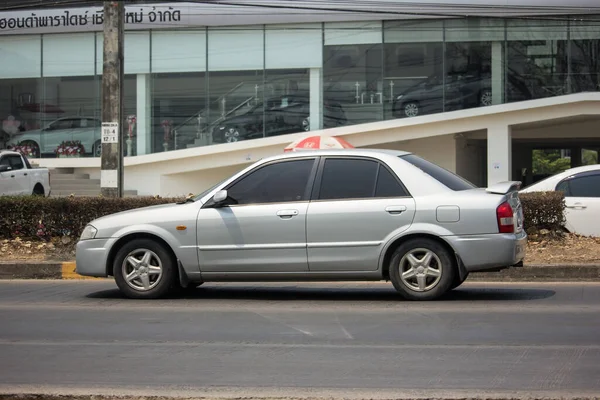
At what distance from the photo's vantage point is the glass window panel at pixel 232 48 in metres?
32.2

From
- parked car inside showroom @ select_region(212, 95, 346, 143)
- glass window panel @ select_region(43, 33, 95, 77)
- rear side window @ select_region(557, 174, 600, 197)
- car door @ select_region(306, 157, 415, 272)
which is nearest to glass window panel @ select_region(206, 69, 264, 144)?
parked car inside showroom @ select_region(212, 95, 346, 143)

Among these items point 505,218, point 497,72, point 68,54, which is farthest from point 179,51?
point 505,218

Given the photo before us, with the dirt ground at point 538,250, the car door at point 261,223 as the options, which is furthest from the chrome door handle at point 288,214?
the dirt ground at point 538,250

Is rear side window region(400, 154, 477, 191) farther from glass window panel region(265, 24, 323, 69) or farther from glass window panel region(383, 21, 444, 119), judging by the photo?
glass window panel region(265, 24, 323, 69)

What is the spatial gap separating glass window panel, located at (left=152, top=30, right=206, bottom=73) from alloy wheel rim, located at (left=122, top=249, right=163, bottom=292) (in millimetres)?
22835

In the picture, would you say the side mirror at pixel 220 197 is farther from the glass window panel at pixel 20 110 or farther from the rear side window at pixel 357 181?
the glass window panel at pixel 20 110

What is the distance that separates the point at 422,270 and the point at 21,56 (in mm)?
27892

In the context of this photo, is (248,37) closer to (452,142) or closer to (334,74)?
(334,74)

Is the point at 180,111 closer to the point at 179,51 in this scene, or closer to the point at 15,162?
the point at 179,51

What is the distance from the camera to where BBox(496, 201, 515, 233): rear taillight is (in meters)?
9.55

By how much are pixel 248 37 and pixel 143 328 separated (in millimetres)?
24841

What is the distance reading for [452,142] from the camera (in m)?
33.4

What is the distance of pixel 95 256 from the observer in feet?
34.1

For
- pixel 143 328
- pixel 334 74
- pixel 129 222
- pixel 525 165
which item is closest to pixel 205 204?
pixel 129 222
